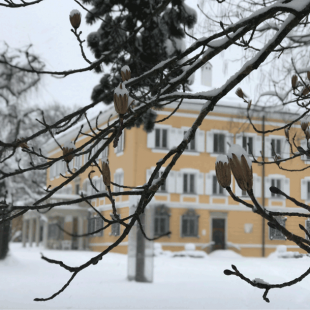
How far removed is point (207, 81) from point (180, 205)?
716 cm

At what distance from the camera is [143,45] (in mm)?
6352

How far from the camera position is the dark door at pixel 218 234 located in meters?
20.9

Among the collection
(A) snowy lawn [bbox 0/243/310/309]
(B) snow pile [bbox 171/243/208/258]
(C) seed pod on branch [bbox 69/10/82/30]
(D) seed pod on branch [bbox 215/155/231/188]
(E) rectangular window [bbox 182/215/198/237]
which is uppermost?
(C) seed pod on branch [bbox 69/10/82/30]

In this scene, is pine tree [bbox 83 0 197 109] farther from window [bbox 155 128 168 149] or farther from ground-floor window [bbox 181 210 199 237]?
ground-floor window [bbox 181 210 199 237]

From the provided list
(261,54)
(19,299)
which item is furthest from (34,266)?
(261,54)

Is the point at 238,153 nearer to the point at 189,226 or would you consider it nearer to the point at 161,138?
the point at 161,138

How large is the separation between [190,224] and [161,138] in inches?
163

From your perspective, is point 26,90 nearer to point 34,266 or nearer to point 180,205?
point 34,266

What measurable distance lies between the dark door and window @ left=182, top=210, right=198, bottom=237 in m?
0.91

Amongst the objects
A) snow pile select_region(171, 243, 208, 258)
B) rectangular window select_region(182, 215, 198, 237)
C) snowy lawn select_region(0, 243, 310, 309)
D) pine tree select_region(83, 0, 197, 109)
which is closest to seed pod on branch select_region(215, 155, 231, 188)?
pine tree select_region(83, 0, 197, 109)

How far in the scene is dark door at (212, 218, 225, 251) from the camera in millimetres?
20859

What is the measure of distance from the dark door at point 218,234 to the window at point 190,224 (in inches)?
36.0

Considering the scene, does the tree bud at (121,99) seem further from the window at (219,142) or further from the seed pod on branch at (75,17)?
the window at (219,142)

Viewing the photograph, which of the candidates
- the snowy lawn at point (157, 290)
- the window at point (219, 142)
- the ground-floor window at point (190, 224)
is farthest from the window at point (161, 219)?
the snowy lawn at point (157, 290)
